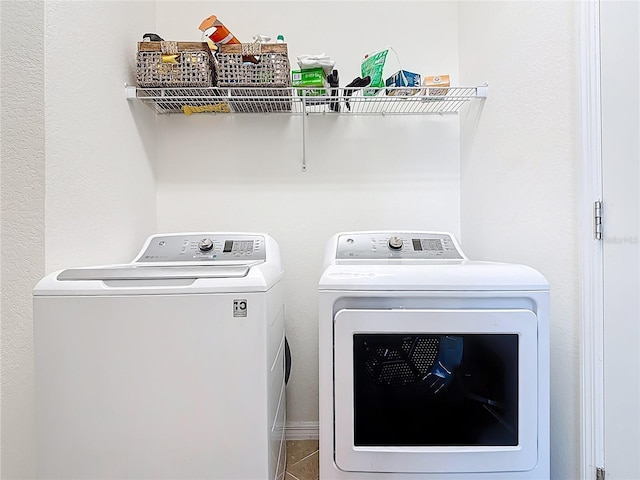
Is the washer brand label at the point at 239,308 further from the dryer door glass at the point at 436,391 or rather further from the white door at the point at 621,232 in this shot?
the white door at the point at 621,232

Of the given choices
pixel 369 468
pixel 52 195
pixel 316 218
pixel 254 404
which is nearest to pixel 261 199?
pixel 316 218

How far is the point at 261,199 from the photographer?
77.1 inches

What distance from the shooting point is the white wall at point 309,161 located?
1957mm

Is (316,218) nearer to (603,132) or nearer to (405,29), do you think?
(405,29)

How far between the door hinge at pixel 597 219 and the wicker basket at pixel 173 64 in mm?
1468

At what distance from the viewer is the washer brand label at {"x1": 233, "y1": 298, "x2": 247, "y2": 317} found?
1014mm

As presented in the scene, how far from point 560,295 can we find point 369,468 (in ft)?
2.67

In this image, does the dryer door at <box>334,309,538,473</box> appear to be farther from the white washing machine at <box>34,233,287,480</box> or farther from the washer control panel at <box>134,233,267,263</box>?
the washer control panel at <box>134,233,267,263</box>

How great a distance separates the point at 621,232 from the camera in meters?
0.98

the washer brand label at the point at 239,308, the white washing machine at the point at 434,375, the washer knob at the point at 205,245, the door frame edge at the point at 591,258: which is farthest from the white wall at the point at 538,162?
the washer knob at the point at 205,245

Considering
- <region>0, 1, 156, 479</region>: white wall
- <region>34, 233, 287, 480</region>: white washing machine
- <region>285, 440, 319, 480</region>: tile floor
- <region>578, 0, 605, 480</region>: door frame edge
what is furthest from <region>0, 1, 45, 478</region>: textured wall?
<region>578, 0, 605, 480</region>: door frame edge

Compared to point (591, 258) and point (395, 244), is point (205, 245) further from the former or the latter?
point (591, 258)

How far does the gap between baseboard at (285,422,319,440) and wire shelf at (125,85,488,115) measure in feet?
5.19

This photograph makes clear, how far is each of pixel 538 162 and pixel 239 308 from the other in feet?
3.70
